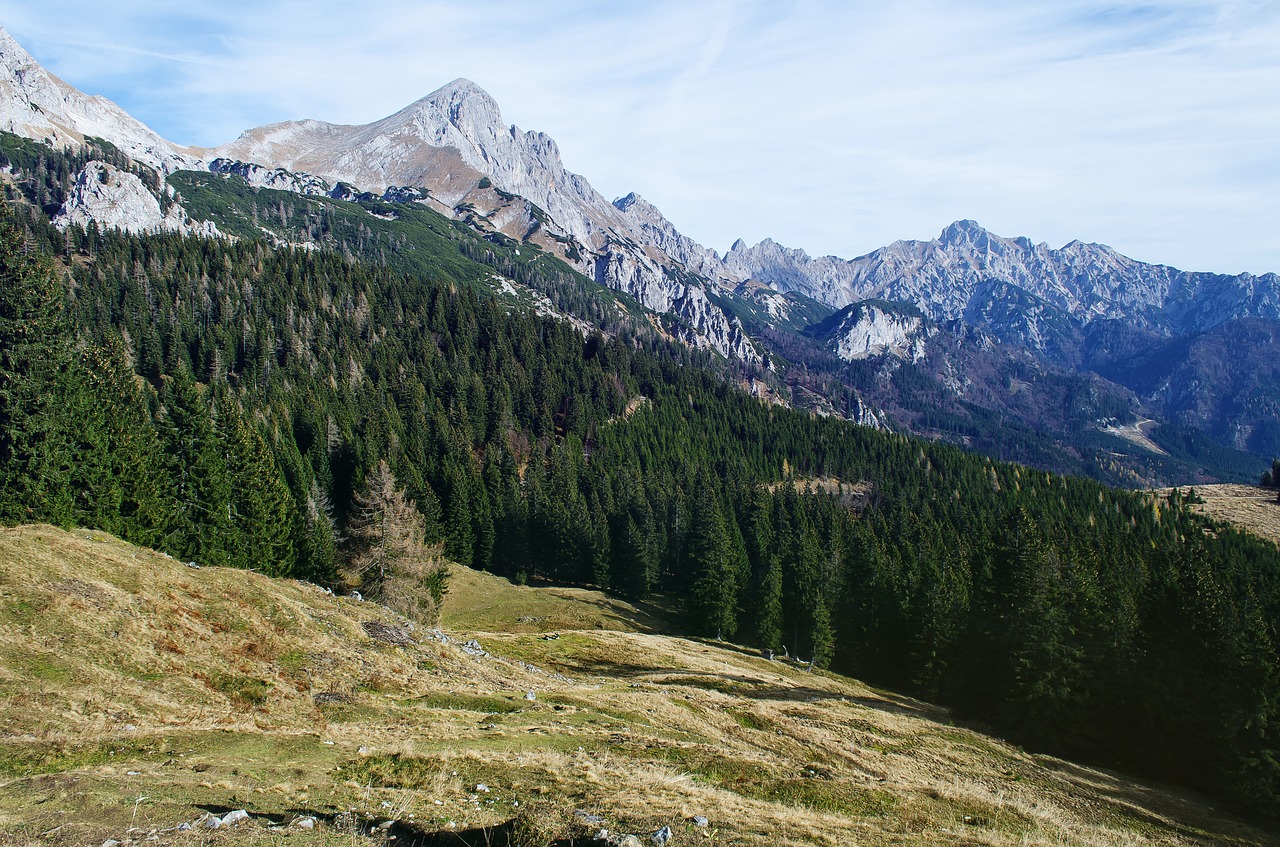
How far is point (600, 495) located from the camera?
119938mm

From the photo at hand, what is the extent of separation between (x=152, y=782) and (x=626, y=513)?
312 ft

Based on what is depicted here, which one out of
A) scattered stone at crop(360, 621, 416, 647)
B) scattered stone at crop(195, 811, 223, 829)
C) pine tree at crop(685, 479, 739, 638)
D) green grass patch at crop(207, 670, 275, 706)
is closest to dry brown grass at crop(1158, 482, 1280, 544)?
pine tree at crop(685, 479, 739, 638)

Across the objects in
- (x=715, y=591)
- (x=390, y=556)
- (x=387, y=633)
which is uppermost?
(x=387, y=633)

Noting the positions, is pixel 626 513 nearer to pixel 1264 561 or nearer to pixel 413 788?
pixel 413 788

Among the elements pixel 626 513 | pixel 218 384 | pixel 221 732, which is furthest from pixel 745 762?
pixel 218 384

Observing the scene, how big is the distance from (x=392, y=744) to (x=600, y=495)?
98.2 meters

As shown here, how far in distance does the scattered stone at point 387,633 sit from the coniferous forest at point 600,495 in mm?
17336

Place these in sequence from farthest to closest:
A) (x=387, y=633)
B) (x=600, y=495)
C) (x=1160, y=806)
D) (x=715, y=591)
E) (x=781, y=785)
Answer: (x=600, y=495), (x=715, y=591), (x=387, y=633), (x=1160, y=806), (x=781, y=785)

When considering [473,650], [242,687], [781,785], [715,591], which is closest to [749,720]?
[781,785]

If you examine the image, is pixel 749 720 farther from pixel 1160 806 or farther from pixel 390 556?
pixel 390 556

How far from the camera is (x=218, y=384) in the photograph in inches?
4919

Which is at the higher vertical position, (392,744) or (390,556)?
(392,744)

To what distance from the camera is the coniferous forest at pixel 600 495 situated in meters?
40.1

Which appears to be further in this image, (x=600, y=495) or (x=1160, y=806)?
(x=600, y=495)
